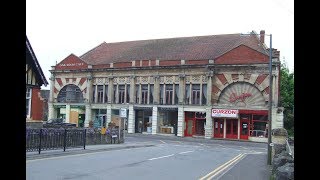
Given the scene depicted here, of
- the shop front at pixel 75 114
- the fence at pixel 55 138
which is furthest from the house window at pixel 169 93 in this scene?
the fence at pixel 55 138

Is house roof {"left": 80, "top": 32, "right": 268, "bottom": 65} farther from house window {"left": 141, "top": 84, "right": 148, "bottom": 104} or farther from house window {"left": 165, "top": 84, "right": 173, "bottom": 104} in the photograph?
house window {"left": 141, "top": 84, "right": 148, "bottom": 104}

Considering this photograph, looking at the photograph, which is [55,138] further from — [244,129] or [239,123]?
[244,129]

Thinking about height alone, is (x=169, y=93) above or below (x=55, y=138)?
above

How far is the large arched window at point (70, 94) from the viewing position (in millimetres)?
59828

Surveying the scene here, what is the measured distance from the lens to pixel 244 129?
46781 millimetres

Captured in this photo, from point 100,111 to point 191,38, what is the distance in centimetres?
1680

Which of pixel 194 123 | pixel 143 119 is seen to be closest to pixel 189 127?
pixel 194 123

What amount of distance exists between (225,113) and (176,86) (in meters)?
→ 7.94

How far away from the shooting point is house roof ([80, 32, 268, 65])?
169ft

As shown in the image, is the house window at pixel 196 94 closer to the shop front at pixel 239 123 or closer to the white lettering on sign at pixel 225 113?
the white lettering on sign at pixel 225 113

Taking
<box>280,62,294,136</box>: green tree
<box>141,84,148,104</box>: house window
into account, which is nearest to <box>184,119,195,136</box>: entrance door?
<box>141,84,148,104</box>: house window

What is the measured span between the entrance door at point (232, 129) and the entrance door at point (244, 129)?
623 mm

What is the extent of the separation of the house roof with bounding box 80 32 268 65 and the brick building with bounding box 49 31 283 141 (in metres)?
0.12
